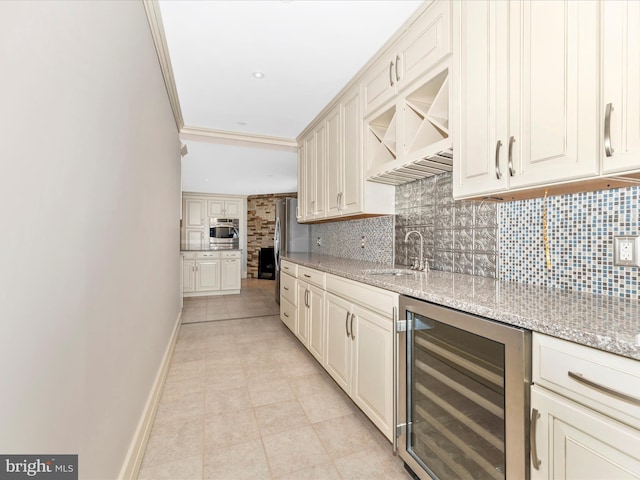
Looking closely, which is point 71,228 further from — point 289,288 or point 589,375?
point 289,288

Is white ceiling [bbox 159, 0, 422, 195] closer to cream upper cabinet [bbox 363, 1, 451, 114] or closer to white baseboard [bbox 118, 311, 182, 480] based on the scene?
cream upper cabinet [bbox 363, 1, 451, 114]

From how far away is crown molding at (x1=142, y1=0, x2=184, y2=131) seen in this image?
5.77ft

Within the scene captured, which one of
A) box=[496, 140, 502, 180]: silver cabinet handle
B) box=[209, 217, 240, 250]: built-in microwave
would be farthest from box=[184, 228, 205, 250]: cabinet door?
box=[496, 140, 502, 180]: silver cabinet handle

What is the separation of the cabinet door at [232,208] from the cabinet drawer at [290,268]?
5.01 metres

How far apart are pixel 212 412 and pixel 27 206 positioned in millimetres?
1871

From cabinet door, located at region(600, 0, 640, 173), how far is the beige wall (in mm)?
1598

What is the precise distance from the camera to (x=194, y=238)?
26.2ft

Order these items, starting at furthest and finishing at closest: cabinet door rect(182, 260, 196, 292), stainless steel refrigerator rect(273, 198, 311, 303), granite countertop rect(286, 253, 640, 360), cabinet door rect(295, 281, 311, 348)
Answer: cabinet door rect(182, 260, 196, 292) < stainless steel refrigerator rect(273, 198, 311, 303) < cabinet door rect(295, 281, 311, 348) < granite countertop rect(286, 253, 640, 360)

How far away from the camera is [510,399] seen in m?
0.99

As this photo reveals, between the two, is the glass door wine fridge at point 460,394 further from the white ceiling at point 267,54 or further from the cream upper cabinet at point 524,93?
the white ceiling at point 267,54

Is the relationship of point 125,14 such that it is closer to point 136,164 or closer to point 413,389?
point 136,164

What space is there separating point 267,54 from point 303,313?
2.25 m

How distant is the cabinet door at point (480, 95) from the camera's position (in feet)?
4.42

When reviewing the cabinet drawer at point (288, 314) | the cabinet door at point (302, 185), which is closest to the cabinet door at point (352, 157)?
the cabinet door at point (302, 185)
